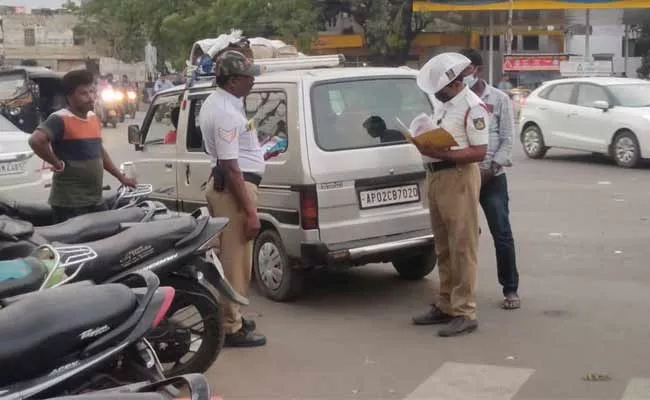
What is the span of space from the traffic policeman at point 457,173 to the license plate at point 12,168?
460cm

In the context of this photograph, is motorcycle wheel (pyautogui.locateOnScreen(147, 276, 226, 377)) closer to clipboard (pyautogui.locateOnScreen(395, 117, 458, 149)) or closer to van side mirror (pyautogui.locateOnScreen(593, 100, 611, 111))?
clipboard (pyautogui.locateOnScreen(395, 117, 458, 149))

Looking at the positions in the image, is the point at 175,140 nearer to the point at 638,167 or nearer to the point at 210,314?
the point at 210,314

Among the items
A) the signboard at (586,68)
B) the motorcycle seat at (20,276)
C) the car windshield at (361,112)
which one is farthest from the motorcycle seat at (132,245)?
the signboard at (586,68)

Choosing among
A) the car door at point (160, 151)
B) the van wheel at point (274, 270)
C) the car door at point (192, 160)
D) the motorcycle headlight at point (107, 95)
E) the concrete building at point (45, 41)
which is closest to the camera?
the van wheel at point (274, 270)

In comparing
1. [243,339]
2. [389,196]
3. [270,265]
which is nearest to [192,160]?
[270,265]

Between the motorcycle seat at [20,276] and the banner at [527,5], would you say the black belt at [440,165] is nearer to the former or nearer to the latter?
the motorcycle seat at [20,276]

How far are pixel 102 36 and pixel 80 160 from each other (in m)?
59.4

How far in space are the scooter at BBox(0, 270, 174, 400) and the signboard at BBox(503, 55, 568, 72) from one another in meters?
30.9

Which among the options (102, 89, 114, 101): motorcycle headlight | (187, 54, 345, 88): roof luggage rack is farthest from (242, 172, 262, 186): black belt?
(102, 89, 114, 101): motorcycle headlight

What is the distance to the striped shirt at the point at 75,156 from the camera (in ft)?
22.3

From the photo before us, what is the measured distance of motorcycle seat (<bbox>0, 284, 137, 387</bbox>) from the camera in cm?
350

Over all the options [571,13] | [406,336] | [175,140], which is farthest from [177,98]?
[571,13]

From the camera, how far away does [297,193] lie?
712 centimetres

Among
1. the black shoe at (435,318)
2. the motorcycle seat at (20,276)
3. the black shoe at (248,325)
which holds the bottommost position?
the black shoe at (435,318)
